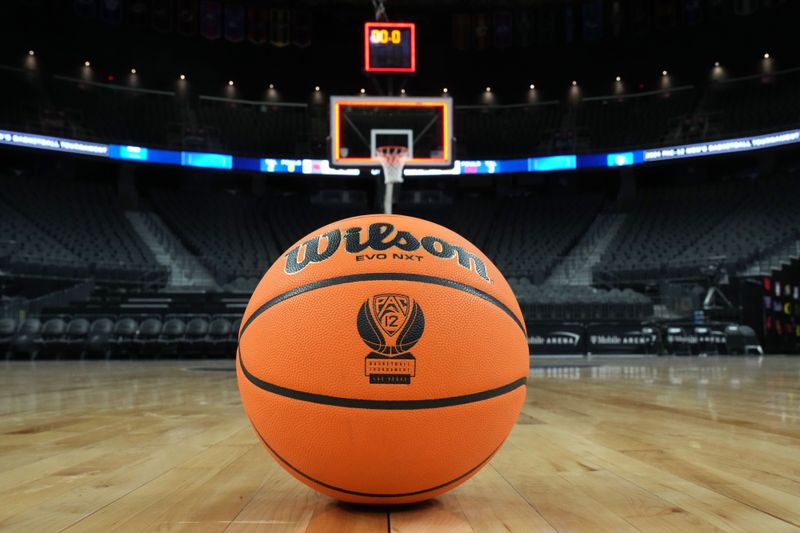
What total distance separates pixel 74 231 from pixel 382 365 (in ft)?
57.0

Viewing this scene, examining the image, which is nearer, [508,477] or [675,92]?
[508,477]

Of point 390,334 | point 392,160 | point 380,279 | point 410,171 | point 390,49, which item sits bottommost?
point 390,334

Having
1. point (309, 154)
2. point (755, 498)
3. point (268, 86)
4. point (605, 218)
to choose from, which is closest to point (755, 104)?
point (605, 218)

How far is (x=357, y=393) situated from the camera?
133cm

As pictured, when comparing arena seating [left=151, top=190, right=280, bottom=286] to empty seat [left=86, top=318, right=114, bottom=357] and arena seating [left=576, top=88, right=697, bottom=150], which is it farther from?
arena seating [left=576, top=88, right=697, bottom=150]

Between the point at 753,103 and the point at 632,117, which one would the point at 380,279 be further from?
the point at 753,103

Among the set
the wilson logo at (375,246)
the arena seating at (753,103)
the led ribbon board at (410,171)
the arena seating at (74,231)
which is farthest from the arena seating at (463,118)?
the wilson logo at (375,246)

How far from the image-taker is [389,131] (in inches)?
377

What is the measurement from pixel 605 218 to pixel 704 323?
25.7 feet

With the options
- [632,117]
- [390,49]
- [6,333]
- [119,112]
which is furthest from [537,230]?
[6,333]

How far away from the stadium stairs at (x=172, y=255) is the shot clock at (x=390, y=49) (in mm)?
6733

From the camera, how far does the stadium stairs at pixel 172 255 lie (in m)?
16.2

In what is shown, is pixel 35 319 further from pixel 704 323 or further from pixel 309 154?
pixel 704 323

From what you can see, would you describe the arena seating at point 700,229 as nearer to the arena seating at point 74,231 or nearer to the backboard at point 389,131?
the backboard at point 389,131
